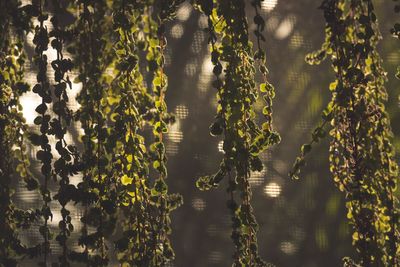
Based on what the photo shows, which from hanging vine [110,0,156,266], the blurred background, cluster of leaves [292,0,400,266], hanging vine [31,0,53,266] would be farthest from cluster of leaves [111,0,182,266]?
the blurred background

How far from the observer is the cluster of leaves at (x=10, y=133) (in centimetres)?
106

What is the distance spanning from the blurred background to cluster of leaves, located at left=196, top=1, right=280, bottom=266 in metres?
0.88

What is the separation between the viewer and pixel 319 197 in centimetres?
194

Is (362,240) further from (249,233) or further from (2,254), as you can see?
(2,254)

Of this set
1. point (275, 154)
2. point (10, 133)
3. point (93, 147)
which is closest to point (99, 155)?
point (93, 147)

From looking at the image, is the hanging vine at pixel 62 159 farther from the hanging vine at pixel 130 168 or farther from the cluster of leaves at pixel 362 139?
the cluster of leaves at pixel 362 139

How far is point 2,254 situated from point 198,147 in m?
0.97

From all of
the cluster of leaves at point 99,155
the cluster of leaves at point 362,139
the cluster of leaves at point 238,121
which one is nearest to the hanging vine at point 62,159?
the cluster of leaves at point 99,155

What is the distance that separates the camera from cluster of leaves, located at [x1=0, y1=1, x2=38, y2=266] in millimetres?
1060

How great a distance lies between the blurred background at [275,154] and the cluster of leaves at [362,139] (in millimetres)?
801

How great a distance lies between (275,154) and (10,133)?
1.04 meters

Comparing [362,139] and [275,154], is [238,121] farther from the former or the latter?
[275,154]

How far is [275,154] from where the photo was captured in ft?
6.36

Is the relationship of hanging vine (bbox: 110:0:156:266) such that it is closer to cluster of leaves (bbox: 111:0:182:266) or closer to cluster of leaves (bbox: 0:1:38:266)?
cluster of leaves (bbox: 111:0:182:266)
